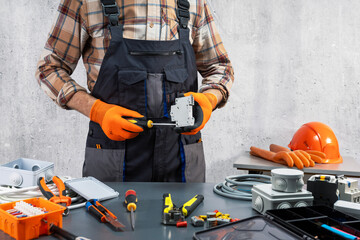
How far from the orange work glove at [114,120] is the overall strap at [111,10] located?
1.14ft

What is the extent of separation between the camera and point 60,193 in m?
0.94

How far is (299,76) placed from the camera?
3.02 meters

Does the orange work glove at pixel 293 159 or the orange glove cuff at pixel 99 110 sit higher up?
the orange glove cuff at pixel 99 110

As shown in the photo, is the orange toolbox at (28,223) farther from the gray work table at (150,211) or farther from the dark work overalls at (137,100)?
the dark work overalls at (137,100)

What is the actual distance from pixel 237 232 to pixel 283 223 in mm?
103

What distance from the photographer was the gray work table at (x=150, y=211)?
759 millimetres

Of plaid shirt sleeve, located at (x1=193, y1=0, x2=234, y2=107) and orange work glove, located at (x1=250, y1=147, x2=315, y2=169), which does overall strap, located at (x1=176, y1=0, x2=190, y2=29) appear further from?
orange work glove, located at (x1=250, y1=147, x2=315, y2=169)

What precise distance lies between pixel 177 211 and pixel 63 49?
0.99 m

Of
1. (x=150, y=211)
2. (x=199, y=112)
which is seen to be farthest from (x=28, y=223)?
(x=199, y=112)

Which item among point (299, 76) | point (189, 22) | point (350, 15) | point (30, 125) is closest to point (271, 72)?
point (299, 76)

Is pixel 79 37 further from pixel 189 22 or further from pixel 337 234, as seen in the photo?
pixel 337 234

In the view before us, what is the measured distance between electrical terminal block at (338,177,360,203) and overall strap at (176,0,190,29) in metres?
0.95

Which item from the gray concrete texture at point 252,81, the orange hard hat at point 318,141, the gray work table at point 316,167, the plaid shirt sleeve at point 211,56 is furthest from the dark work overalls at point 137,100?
the gray concrete texture at point 252,81

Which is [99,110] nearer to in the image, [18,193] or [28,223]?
[18,193]
